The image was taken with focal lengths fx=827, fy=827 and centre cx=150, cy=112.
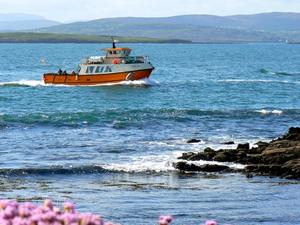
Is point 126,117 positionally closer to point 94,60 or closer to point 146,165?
point 146,165

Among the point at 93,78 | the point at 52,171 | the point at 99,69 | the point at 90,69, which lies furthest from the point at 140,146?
the point at 93,78

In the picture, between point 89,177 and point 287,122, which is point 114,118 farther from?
point 89,177

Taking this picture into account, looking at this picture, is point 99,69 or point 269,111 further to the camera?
point 99,69

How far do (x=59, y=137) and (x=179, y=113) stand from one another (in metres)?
16.6

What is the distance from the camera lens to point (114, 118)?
6047 cm

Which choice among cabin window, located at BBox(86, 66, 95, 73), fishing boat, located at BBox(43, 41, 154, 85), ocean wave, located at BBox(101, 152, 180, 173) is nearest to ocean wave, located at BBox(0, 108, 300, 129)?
ocean wave, located at BBox(101, 152, 180, 173)

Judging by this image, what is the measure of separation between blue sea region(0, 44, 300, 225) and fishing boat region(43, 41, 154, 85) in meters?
1.09

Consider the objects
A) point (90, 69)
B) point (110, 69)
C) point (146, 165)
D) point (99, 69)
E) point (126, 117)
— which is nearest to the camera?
point (146, 165)

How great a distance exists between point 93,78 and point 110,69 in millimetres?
2769

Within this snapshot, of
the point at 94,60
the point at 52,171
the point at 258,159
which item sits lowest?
the point at 52,171

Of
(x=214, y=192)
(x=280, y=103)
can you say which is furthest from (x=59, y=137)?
(x=280, y=103)

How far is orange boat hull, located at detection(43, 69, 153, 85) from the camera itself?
285 feet

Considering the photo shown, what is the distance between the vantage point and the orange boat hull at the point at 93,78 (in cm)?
8694

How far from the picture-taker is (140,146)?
147 feet
